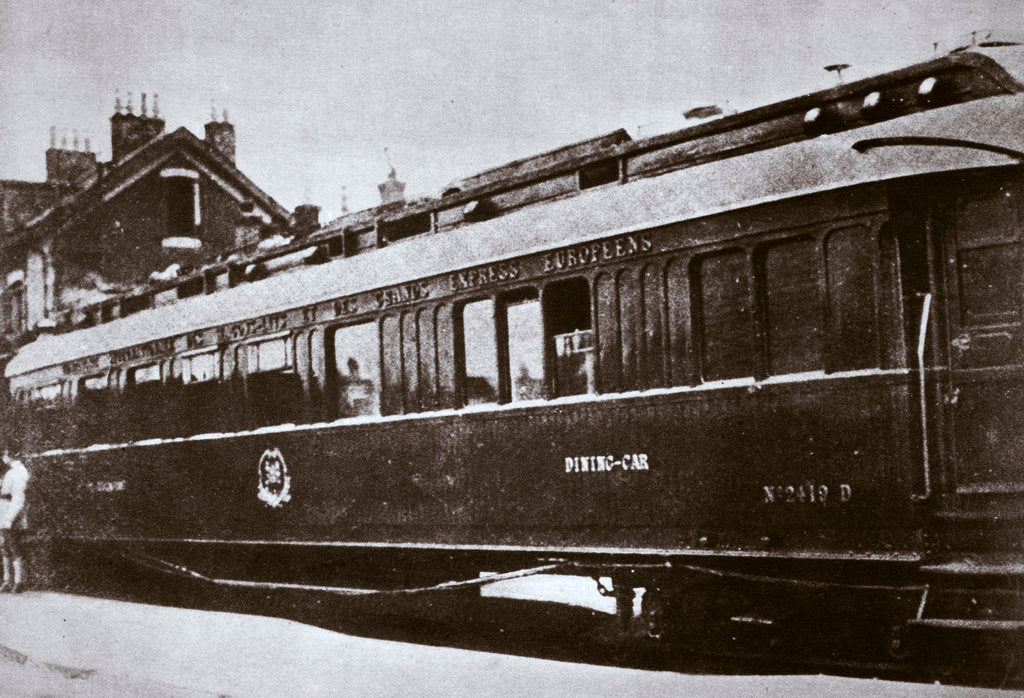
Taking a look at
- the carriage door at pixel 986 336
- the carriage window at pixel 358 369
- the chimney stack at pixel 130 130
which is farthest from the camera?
the chimney stack at pixel 130 130

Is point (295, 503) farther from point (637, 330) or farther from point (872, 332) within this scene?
point (872, 332)

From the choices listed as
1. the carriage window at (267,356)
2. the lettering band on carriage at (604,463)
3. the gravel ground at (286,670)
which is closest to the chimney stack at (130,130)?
the carriage window at (267,356)

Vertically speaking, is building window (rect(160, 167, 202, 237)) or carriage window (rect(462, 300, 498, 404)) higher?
building window (rect(160, 167, 202, 237))

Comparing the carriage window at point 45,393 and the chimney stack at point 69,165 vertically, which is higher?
the chimney stack at point 69,165

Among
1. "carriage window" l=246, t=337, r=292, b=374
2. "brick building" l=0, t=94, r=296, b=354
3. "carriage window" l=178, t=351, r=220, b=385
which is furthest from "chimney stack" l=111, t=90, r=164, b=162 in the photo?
"carriage window" l=246, t=337, r=292, b=374

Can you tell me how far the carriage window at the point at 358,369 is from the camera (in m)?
8.42

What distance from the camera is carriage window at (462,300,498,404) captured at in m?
7.47

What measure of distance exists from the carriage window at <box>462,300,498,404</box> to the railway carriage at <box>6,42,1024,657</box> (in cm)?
2

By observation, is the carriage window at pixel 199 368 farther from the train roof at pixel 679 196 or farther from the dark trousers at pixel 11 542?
the dark trousers at pixel 11 542

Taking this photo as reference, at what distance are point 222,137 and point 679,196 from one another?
Answer: 20774 mm

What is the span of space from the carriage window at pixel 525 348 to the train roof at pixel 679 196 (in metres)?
0.40

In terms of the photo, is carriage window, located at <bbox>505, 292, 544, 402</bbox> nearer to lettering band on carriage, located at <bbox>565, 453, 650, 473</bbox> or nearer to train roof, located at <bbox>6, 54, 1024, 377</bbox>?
train roof, located at <bbox>6, 54, 1024, 377</bbox>

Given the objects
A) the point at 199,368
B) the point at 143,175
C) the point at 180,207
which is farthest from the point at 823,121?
the point at 180,207

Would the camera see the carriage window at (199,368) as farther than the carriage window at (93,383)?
No
